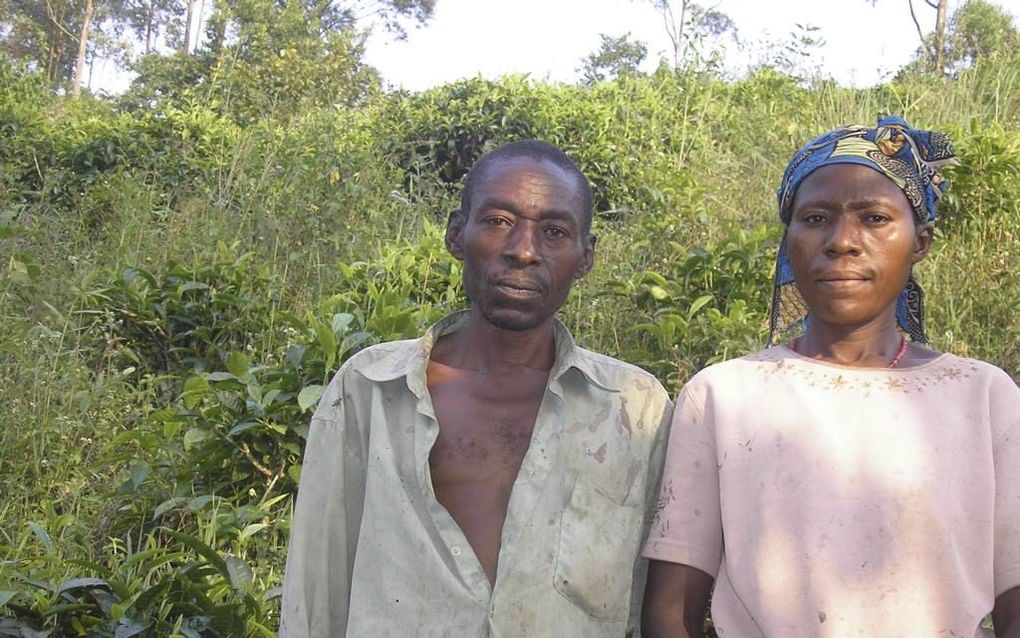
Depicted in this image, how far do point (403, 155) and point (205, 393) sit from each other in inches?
170

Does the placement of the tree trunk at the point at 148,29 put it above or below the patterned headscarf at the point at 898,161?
above

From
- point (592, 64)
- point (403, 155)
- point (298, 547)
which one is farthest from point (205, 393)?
point (592, 64)

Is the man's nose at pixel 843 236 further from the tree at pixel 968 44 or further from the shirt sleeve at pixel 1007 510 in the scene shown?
the tree at pixel 968 44

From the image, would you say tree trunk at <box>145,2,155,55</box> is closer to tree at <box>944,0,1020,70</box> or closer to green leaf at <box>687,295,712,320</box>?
tree at <box>944,0,1020,70</box>

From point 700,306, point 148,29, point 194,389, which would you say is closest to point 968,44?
point 700,306

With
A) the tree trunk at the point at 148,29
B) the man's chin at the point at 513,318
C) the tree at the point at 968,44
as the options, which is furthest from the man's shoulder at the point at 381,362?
the tree trunk at the point at 148,29

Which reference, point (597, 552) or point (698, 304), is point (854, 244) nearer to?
point (597, 552)

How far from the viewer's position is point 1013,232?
184 inches

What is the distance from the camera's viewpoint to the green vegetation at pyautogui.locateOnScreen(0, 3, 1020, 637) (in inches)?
129

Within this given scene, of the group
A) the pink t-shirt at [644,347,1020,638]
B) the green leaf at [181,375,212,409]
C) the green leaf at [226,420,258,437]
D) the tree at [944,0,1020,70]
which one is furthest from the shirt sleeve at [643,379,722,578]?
the tree at [944,0,1020,70]

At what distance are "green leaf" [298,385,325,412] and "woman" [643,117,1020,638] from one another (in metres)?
1.64

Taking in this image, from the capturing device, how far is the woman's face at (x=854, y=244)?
1774 millimetres

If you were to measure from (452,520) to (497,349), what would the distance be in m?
0.39

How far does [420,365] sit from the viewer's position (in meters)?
1.99
